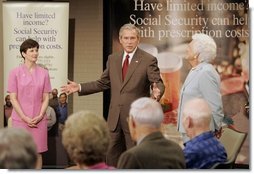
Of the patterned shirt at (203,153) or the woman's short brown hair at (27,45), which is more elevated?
the woman's short brown hair at (27,45)

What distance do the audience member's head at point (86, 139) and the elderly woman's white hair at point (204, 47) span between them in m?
3.41

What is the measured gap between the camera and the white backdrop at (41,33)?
6.98 m

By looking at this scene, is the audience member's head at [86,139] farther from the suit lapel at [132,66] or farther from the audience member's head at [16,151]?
the suit lapel at [132,66]

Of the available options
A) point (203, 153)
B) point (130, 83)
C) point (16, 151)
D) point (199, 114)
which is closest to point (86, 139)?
point (16, 151)

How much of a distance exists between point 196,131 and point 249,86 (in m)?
2.54

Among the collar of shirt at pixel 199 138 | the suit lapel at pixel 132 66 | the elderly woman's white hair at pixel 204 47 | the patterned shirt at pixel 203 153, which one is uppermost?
the elderly woman's white hair at pixel 204 47

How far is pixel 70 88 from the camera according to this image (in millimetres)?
7145

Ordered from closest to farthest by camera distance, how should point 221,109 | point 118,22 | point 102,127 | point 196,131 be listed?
1. point 102,127
2. point 196,131
3. point 221,109
4. point 118,22

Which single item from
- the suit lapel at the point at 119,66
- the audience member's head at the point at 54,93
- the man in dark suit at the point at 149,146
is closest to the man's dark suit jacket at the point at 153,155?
the man in dark suit at the point at 149,146

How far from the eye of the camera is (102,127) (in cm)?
360

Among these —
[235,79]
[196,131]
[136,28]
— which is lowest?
[196,131]

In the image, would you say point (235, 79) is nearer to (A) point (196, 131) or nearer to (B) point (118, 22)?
(B) point (118, 22)

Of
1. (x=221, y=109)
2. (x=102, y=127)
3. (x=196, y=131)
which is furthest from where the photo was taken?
(x=221, y=109)

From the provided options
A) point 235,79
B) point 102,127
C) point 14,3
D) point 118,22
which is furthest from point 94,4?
point 102,127
